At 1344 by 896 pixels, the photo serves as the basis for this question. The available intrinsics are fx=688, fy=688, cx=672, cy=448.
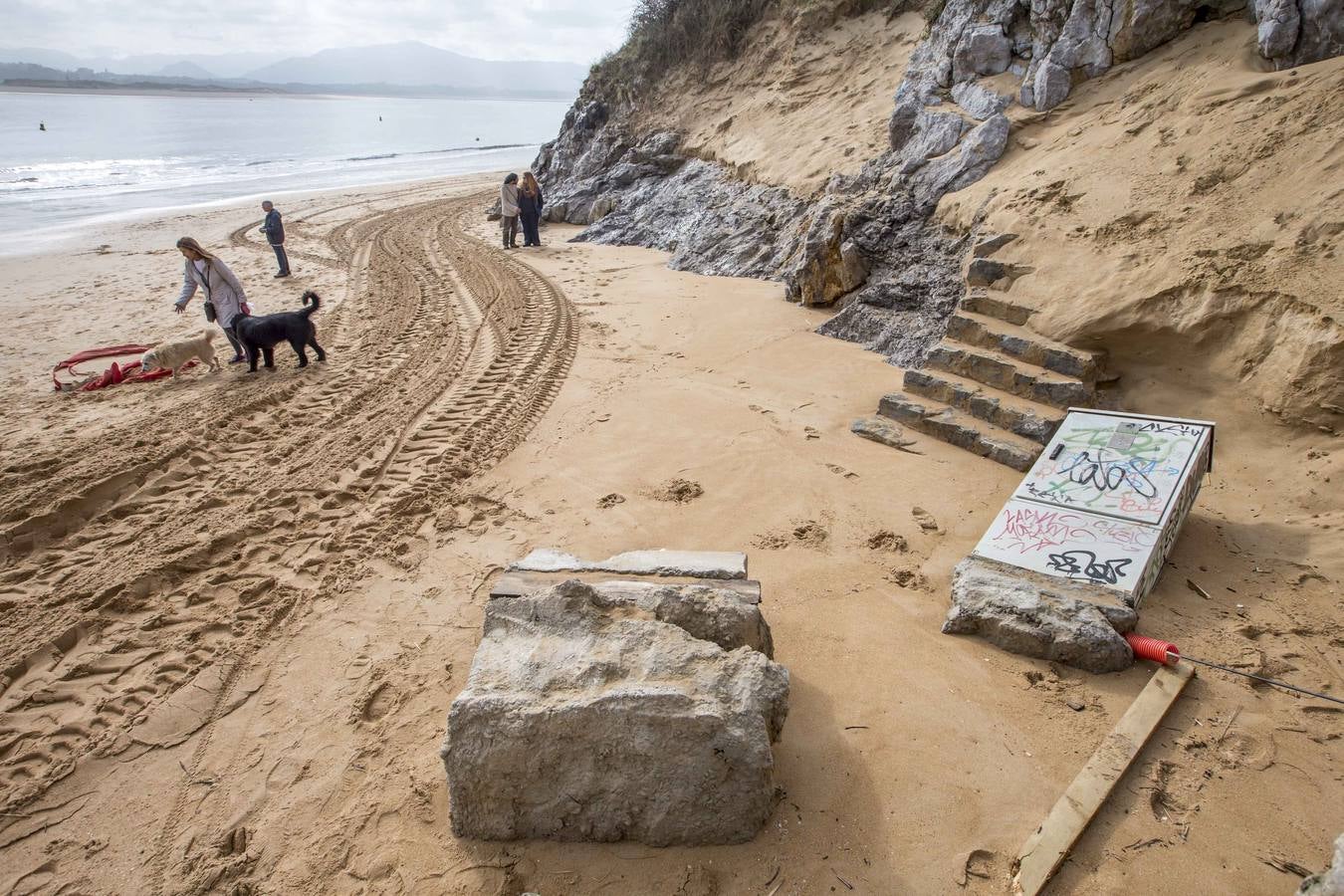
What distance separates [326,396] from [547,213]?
11.6 metres

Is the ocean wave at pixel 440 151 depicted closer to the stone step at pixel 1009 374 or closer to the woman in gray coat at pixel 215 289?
the woman in gray coat at pixel 215 289

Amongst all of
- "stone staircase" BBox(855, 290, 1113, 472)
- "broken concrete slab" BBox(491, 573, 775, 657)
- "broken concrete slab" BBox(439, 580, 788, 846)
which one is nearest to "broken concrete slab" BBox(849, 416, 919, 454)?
"stone staircase" BBox(855, 290, 1113, 472)

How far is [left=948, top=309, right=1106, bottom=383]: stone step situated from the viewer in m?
5.57

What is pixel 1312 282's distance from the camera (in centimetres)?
471

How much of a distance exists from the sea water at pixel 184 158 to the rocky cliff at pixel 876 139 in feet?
45.1

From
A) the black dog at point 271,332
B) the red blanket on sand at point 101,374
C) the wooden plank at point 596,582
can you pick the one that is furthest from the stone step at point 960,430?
the red blanket on sand at point 101,374

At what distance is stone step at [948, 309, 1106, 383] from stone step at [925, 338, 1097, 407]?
0.05m

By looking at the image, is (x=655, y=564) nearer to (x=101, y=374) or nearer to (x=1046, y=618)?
(x=1046, y=618)

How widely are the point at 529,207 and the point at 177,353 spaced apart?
26.8 feet

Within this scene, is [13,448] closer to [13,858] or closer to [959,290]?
[13,858]

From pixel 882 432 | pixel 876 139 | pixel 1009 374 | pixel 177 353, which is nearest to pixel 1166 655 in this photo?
pixel 882 432

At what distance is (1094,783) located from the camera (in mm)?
2736

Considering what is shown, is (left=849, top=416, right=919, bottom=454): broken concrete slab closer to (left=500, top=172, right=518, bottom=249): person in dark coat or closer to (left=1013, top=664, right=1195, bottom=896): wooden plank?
(left=1013, top=664, right=1195, bottom=896): wooden plank

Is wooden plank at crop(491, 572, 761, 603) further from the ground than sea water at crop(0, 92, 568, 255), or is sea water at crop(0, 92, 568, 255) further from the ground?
sea water at crop(0, 92, 568, 255)
